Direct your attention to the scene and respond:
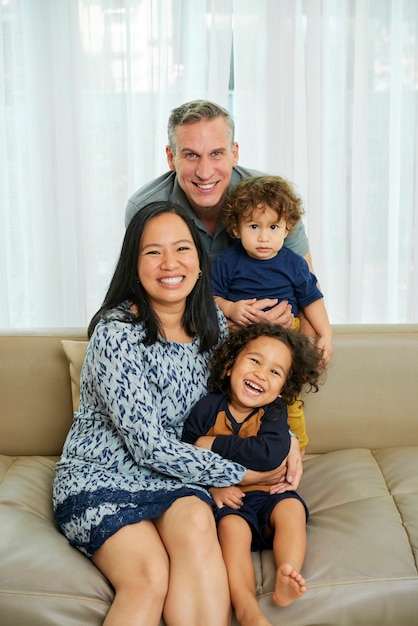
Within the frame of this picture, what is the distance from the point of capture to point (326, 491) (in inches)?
87.7

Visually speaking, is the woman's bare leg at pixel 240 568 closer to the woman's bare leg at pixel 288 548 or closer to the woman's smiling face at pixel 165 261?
the woman's bare leg at pixel 288 548

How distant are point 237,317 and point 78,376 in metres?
0.53

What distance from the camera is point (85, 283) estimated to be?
365 cm

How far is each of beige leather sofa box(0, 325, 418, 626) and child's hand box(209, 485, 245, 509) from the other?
0.47ft

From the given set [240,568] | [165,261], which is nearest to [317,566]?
[240,568]

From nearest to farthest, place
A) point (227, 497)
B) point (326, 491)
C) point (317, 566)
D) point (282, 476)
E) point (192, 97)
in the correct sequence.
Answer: point (317, 566)
point (227, 497)
point (282, 476)
point (326, 491)
point (192, 97)

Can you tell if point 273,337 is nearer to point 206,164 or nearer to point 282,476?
point 282,476

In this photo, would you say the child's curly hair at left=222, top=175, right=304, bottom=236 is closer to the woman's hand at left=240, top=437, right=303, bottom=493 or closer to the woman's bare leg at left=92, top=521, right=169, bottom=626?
the woman's hand at left=240, top=437, right=303, bottom=493

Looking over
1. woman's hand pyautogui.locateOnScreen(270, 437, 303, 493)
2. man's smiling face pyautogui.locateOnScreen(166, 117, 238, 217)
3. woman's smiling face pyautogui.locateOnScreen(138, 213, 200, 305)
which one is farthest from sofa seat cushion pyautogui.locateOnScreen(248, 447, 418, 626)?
man's smiling face pyautogui.locateOnScreen(166, 117, 238, 217)

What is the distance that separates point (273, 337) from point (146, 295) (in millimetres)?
373

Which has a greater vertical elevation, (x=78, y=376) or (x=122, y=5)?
(x=122, y=5)

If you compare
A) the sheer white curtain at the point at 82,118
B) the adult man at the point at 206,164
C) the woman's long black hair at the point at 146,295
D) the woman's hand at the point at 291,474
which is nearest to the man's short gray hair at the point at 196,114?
the adult man at the point at 206,164

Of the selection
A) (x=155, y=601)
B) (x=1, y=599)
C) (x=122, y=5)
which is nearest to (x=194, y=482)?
(x=155, y=601)

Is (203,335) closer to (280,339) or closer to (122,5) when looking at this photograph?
(280,339)
